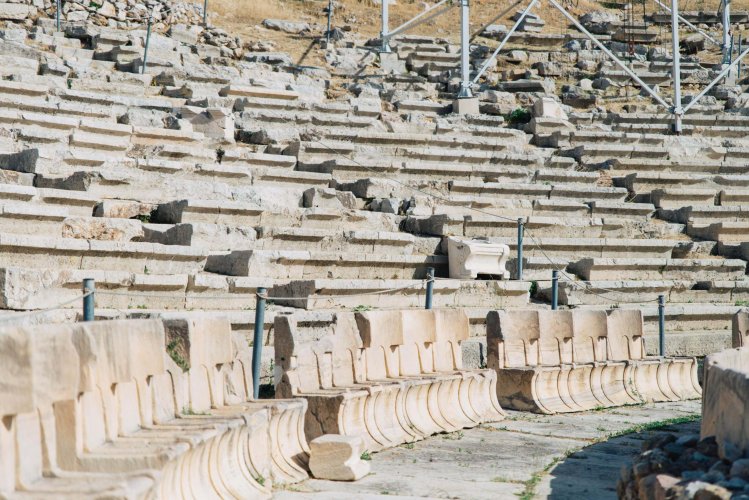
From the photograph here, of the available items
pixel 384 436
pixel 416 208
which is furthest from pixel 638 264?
pixel 384 436

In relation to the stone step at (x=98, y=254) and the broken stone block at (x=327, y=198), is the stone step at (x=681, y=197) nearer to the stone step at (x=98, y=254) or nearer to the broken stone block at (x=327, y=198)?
the broken stone block at (x=327, y=198)

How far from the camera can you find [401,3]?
32125mm

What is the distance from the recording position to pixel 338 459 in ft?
21.6

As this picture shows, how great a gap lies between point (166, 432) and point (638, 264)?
11.1 meters

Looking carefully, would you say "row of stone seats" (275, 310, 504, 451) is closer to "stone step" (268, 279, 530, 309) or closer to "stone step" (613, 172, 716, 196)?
"stone step" (268, 279, 530, 309)

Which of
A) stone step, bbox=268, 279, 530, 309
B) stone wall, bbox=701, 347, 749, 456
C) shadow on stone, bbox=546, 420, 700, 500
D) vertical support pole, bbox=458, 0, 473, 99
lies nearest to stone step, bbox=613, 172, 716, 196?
vertical support pole, bbox=458, 0, 473, 99

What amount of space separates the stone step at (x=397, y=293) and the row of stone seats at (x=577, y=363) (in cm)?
110

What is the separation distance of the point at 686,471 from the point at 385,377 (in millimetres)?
3924

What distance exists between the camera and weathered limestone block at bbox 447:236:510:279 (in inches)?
542

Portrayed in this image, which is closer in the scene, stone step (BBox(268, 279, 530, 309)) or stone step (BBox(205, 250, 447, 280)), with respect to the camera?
stone step (BBox(268, 279, 530, 309))

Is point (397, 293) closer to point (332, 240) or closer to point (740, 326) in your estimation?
point (332, 240)

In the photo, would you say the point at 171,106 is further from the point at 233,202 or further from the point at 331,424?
the point at 331,424

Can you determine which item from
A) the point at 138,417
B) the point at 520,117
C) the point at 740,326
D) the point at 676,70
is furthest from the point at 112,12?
the point at 138,417

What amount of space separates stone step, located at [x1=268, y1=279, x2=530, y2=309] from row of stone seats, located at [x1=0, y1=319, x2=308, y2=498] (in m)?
4.11
